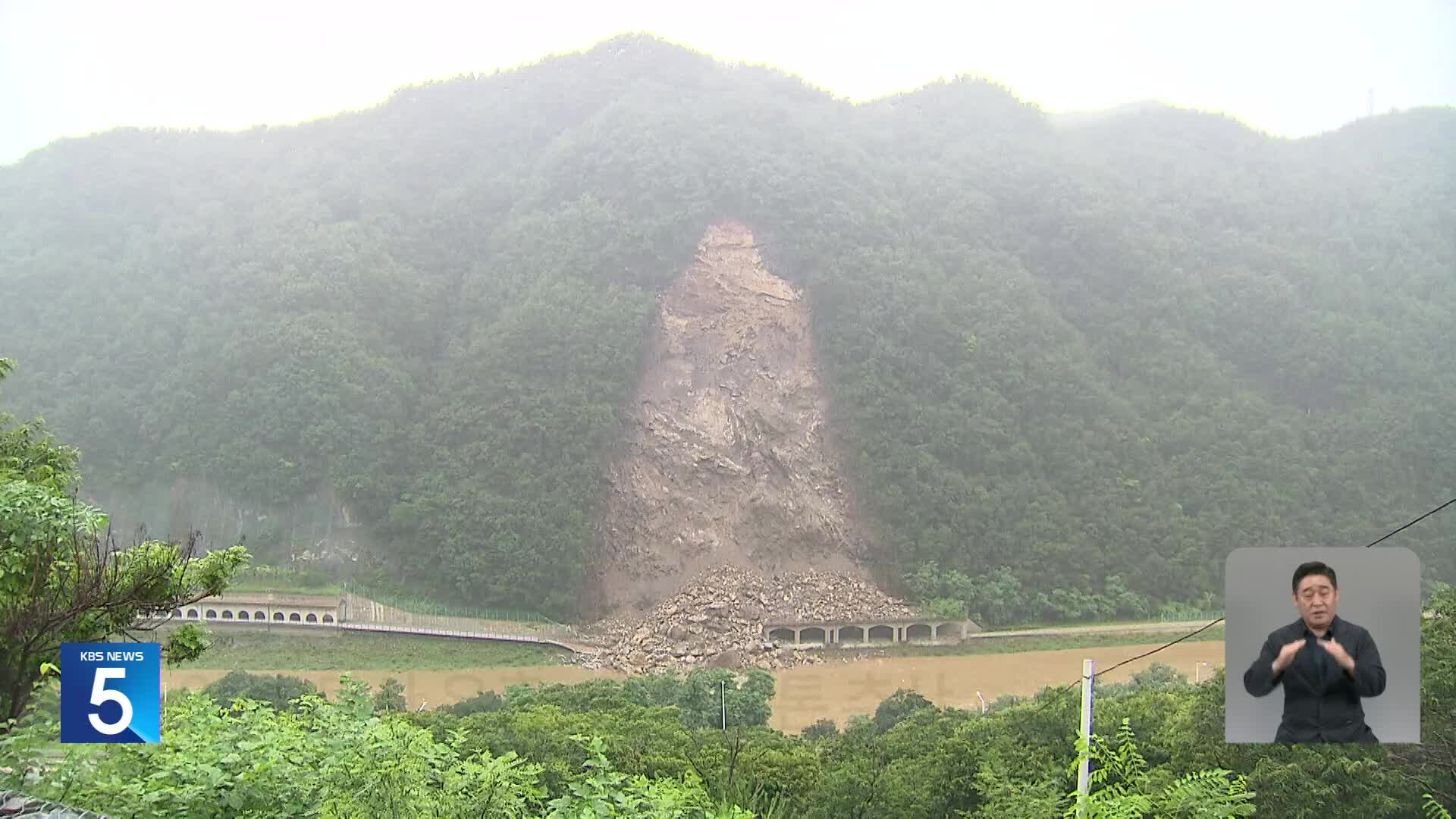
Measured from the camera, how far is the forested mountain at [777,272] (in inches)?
1064

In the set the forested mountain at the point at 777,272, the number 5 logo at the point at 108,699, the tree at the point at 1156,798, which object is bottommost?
the tree at the point at 1156,798

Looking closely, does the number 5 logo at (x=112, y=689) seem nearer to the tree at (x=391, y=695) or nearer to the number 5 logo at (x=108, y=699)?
the number 5 logo at (x=108, y=699)

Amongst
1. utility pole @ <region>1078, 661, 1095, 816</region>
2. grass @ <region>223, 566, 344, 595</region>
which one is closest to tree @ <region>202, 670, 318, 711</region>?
grass @ <region>223, 566, 344, 595</region>

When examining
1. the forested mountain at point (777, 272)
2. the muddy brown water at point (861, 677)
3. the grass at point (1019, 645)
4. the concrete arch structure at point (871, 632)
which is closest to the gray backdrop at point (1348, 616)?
the muddy brown water at point (861, 677)

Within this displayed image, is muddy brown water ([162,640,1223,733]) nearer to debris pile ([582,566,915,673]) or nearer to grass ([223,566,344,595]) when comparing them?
debris pile ([582,566,915,673])

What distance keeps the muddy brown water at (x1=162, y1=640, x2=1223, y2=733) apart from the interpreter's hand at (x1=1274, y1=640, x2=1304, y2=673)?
571 inches

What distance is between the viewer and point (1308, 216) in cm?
4053

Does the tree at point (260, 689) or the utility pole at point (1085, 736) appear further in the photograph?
the tree at point (260, 689)

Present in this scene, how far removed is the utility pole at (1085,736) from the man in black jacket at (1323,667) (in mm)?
1114

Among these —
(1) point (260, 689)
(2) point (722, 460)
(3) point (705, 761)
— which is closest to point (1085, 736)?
(3) point (705, 761)

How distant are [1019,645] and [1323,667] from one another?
66.2ft

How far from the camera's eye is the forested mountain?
27016 mm

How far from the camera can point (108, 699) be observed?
505 cm

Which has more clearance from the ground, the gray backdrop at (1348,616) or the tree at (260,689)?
the gray backdrop at (1348,616)
